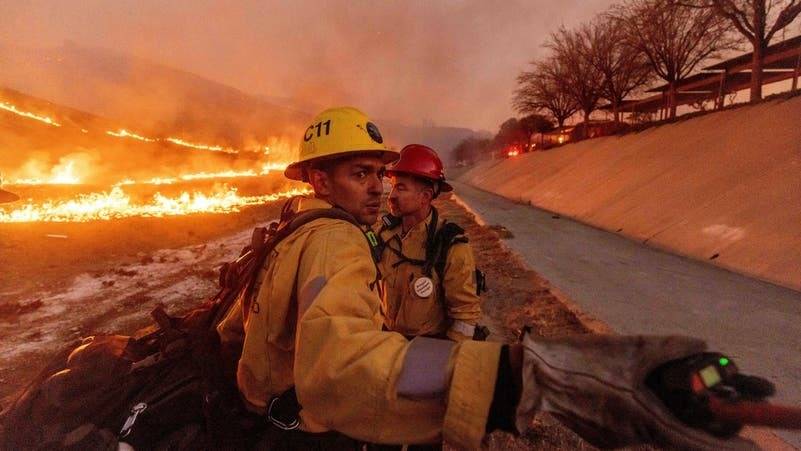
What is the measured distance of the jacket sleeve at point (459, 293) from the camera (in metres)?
2.77

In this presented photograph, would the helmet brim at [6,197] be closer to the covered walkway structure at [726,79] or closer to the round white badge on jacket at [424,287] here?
the round white badge on jacket at [424,287]

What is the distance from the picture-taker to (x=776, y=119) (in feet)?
32.4

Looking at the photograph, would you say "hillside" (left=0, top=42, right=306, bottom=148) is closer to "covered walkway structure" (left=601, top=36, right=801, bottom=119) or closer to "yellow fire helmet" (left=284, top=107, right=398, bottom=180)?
"covered walkway structure" (left=601, top=36, right=801, bottom=119)

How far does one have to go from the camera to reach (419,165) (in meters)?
3.30

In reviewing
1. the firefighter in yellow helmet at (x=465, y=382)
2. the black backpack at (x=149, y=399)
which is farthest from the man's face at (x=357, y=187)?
the firefighter in yellow helmet at (x=465, y=382)

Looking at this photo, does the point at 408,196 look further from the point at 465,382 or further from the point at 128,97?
the point at 128,97

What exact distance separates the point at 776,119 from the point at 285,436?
13.1m

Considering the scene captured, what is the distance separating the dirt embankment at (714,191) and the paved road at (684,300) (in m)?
0.56

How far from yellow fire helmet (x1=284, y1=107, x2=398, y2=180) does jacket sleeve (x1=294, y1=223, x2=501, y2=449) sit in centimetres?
99

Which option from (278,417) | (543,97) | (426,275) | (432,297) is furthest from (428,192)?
(543,97)

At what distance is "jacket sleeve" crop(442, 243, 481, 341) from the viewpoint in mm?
2766

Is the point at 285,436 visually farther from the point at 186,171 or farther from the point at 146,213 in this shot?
the point at 186,171

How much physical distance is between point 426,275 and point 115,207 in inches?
872

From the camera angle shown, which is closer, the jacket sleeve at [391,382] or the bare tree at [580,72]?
the jacket sleeve at [391,382]
